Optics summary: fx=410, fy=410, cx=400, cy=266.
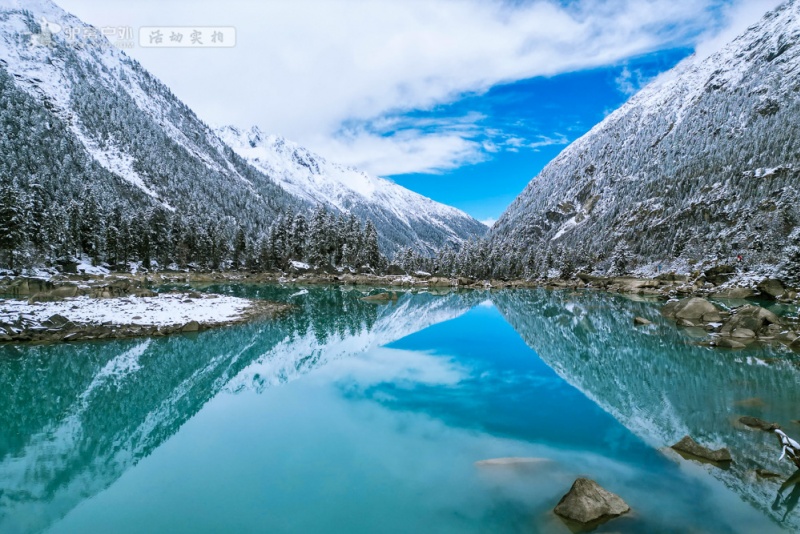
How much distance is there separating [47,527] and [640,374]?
72.1ft

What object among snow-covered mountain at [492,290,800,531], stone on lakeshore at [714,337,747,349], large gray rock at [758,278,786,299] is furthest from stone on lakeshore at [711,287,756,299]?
stone on lakeshore at [714,337,747,349]

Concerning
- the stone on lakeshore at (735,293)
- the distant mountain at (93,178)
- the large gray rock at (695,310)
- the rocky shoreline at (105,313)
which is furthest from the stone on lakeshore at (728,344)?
the distant mountain at (93,178)

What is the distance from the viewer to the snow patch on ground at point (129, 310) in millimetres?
24984

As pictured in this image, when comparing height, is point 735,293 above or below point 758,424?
above

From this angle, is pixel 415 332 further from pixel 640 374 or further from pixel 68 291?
pixel 68 291

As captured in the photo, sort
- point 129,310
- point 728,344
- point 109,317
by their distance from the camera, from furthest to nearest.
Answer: point 129,310, point 109,317, point 728,344

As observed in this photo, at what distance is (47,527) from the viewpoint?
787cm

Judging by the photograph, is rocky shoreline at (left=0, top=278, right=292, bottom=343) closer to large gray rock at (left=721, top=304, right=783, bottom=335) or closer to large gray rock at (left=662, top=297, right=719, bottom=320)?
large gray rock at (left=721, top=304, right=783, bottom=335)

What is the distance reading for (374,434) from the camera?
12.8 metres

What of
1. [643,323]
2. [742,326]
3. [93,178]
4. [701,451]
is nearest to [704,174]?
[643,323]

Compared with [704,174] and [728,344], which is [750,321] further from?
[704,174]

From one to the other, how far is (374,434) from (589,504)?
21.6ft

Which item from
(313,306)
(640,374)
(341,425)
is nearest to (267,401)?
(341,425)

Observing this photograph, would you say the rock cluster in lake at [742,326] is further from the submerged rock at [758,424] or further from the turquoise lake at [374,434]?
the submerged rock at [758,424]
